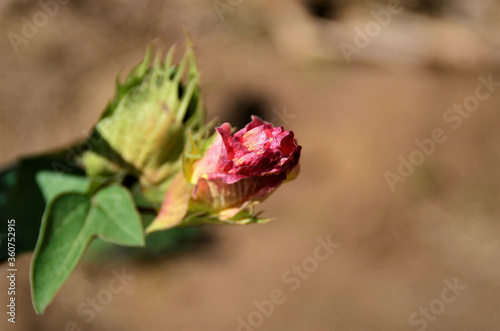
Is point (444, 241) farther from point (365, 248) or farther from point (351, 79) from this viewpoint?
point (351, 79)

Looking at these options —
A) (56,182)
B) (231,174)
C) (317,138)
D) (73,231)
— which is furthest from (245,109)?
(231,174)

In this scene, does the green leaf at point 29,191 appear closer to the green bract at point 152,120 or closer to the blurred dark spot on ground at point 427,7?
the green bract at point 152,120

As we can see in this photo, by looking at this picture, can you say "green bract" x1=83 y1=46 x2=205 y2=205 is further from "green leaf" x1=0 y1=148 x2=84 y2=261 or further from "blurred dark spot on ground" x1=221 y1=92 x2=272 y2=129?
"blurred dark spot on ground" x1=221 y1=92 x2=272 y2=129

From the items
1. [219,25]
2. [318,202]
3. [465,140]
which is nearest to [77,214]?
[318,202]

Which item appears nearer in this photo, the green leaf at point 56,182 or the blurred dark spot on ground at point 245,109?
the green leaf at point 56,182

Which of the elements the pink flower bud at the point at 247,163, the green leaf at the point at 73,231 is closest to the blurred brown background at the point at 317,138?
the green leaf at the point at 73,231

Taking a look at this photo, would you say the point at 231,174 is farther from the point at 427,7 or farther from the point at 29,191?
the point at 427,7

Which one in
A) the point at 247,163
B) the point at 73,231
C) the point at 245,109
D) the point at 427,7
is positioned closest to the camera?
the point at 247,163
